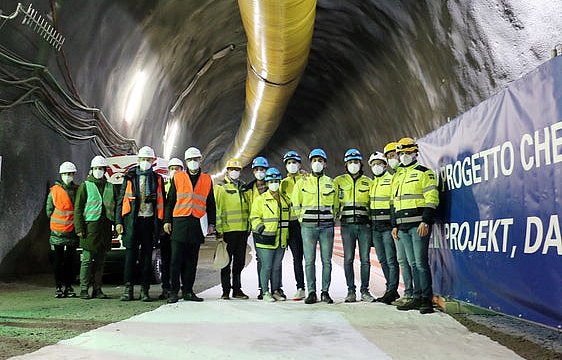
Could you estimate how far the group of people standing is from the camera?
638 centimetres

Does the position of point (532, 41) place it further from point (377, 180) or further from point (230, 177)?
point (230, 177)

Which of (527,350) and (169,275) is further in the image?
(169,275)

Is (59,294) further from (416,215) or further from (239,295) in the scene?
(416,215)

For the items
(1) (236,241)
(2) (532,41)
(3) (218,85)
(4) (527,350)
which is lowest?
(4) (527,350)

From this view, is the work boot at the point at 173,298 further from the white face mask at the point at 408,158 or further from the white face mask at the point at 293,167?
the white face mask at the point at 408,158

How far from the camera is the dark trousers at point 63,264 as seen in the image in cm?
684

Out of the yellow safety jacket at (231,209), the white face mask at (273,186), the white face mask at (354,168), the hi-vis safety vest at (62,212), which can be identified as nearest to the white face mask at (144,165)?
the yellow safety jacket at (231,209)

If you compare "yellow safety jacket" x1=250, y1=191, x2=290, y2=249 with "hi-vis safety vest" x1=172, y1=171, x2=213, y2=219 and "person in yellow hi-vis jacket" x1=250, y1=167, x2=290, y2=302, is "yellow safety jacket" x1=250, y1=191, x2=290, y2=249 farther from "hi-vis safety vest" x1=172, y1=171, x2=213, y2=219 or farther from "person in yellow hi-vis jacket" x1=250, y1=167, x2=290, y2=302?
"hi-vis safety vest" x1=172, y1=171, x2=213, y2=219

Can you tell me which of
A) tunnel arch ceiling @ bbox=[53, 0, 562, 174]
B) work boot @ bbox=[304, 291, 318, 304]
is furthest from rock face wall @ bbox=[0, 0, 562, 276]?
work boot @ bbox=[304, 291, 318, 304]

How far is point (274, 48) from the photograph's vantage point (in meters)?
8.74

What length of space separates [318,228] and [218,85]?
12128 millimetres

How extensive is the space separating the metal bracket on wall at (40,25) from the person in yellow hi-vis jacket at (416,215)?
5.08m

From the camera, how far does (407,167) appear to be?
225 inches

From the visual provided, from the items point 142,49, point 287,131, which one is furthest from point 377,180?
point 287,131
